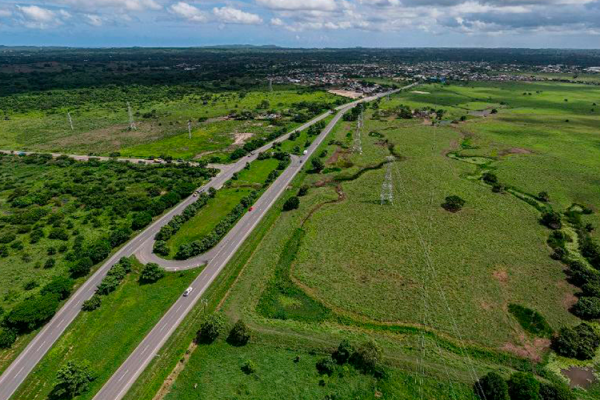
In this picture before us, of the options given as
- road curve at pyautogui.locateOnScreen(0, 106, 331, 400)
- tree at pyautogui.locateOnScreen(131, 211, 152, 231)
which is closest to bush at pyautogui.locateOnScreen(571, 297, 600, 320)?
road curve at pyautogui.locateOnScreen(0, 106, 331, 400)

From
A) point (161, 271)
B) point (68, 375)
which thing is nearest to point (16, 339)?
point (68, 375)

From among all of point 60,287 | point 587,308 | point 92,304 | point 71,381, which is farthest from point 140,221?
point 587,308

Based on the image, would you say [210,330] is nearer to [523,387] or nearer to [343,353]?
[343,353]

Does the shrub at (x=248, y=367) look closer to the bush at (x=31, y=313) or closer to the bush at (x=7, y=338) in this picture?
the bush at (x=31, y=313)

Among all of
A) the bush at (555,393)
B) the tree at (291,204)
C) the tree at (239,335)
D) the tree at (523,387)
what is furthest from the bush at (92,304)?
the bush at (555,393)

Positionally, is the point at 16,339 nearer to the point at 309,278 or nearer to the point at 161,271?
the point at 161,271

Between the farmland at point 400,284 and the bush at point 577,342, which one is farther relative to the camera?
the bush at point 577,342
